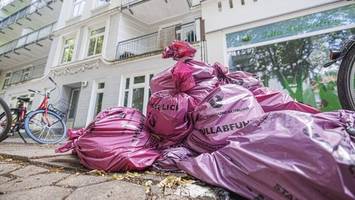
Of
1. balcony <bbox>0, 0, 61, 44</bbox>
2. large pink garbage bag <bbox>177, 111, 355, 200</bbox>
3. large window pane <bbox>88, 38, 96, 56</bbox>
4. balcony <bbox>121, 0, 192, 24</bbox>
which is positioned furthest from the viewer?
balcony <bbox>0, 0, 61, 44</bbox>

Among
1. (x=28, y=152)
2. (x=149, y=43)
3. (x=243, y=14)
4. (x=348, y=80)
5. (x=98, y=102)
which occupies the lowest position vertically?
(x=28, y=152)

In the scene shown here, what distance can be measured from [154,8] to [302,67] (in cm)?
563

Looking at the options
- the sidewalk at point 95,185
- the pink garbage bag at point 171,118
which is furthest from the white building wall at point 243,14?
the sidewalk at point 95,185

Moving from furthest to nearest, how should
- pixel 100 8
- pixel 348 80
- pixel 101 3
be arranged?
pixel 101 3 < pixel 100 8 < pixel 348 80

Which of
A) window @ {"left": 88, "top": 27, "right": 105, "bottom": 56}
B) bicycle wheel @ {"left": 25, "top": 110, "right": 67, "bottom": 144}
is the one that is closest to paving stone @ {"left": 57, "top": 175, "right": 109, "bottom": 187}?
bicycle wheel @ {"left": 25, "top": 110, "right": 67, "bottom": 144}

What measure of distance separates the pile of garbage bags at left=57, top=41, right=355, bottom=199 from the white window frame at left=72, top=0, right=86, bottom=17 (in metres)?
9.30

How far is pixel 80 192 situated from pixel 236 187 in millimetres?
777

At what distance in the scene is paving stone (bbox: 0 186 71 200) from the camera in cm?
103

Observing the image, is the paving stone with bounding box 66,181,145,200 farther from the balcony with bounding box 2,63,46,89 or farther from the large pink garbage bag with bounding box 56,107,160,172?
the balcony with bounding box 2,63,46,89

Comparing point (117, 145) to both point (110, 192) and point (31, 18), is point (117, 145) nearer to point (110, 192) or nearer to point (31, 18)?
point (110, 192)

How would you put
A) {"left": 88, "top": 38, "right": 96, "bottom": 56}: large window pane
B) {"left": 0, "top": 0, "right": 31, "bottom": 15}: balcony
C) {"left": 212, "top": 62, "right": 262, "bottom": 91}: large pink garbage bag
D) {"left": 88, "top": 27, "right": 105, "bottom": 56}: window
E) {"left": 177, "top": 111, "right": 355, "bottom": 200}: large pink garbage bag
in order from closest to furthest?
1. {"left": 177, "top": 111, "right": 355, "bottom": 200}: large pink garbage bag
2. {"left": 212, "top": 62, "right": 262, "bottom": 91}: large pink garbage bag
3. {"left": 88, "top": 27, "right": 105, "bottom": 56}: window
4. {"left": 88, "top": 38, "right": 96, "bottom": 56}: large window pane
5. {"left": 0, "top": 0, "right": 31, "bottom": 15}: balcony

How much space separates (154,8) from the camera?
308 inches

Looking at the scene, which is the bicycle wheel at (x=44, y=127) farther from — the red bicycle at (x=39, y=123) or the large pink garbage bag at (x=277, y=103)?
the large pink garbage bag at (x=277, y=103)

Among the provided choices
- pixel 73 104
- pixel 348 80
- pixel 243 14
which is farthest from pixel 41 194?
pixel 73 104
